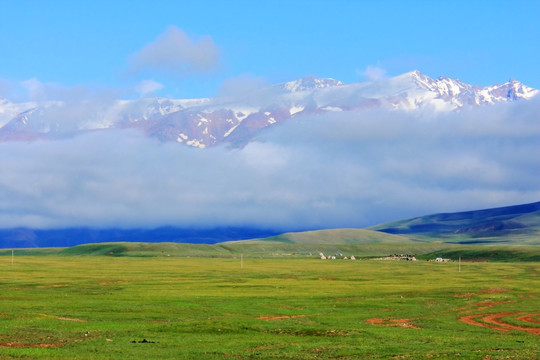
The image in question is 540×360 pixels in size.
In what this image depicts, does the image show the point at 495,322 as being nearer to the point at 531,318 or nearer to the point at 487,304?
the point at 531,318

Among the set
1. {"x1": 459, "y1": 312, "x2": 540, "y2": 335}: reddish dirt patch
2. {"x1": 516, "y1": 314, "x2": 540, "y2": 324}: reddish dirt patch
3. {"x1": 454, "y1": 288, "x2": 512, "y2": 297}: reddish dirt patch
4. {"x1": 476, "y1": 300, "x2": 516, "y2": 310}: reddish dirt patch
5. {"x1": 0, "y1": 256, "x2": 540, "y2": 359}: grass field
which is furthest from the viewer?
{"x1": 454, "y1": 288, "x2": 512, "y2": 297}: reddish dirt patch

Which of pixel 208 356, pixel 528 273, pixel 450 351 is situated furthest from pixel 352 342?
pixel 528 273

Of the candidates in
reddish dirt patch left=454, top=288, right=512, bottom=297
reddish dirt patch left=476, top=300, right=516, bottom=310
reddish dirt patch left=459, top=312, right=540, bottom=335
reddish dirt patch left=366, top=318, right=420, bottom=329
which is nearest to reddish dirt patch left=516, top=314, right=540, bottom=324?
reddish dirt patch left=459, top=312, right=540, bottom=335

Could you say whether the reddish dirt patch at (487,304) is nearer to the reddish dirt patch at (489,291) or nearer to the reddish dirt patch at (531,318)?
the reddish dirt patch at (489,291)

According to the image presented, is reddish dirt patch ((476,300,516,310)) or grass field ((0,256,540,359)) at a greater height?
grass field ((0,256,540,359))

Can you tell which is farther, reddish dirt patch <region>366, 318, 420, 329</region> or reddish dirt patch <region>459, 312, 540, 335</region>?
reddish dirt patch <region>366, 318, 420, 329</region>

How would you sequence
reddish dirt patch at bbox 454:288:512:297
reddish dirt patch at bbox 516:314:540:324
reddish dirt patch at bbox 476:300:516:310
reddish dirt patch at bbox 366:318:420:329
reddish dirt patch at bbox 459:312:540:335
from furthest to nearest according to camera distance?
reddish dirt patch at bbox 454:288:512:297
reddish dirt patch at bbox 476:300:516:310
reddish dirt patch at bbox 516:314:540:324
reddish dirt patch at bbox 366:318:420:329
reddish dirt patch at bbox 459:312:540:335

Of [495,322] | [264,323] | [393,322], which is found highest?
[264,323]

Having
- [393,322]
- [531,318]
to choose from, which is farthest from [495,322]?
[393,322]

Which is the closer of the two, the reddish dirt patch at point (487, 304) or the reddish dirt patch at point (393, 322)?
the reddish dirt patch at point (393, 322)

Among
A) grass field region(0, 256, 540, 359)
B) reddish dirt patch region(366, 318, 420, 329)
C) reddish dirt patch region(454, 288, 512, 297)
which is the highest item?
grass field region(0, 256, 540, 359)

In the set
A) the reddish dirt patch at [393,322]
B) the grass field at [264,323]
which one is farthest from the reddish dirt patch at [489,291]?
the reddish dirt patch at [393,322]

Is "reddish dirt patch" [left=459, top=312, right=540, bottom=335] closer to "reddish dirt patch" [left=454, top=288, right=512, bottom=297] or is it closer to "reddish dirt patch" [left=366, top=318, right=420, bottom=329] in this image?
"reddish dirt patch" [left=366, top=318, right=420, bottom=329]

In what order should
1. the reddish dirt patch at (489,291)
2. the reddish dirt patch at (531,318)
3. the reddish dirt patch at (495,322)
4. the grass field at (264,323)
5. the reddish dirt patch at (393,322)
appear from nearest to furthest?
the grass field at (264,323)
the reddish dirt patch at (495,322)
the reddish dirt patch at (393,322)
the reddish dirt patch at (531,318)
the reddish dirt patch at (489,291)
